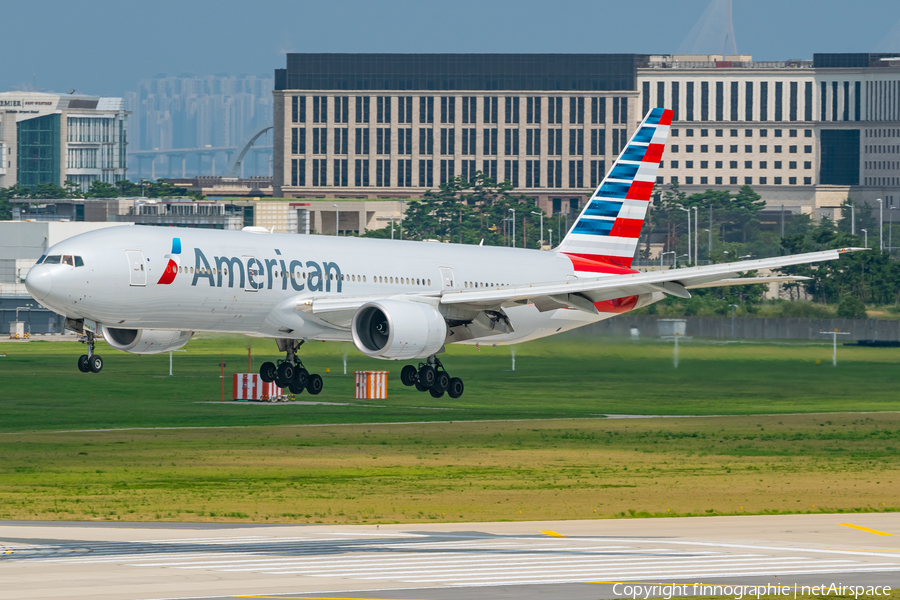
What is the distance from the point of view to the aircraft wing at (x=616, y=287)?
5997cm

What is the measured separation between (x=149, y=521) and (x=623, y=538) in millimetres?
20710

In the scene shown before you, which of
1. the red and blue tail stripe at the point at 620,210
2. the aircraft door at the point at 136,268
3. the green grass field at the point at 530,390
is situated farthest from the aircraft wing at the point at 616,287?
the green grass field at the point at 530,390

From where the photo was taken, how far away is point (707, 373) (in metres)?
116

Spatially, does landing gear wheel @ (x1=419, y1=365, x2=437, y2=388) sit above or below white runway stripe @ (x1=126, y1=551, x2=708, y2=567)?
above

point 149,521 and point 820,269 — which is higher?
point 820,269

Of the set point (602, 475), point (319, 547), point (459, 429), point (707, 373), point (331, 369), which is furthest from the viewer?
point (331, 369)

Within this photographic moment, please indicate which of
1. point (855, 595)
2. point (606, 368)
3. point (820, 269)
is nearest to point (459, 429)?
point (606, 368)

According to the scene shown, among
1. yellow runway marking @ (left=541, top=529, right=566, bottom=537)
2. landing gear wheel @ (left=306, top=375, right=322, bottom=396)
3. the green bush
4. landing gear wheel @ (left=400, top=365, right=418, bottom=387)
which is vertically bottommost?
yellow runway marking @ (left=541, top=529, right=566, bottom=537)

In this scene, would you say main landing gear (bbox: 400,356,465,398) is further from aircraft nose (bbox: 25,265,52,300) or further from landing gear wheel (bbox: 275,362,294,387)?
aircraft nose (bbox: 25,265,52,300)

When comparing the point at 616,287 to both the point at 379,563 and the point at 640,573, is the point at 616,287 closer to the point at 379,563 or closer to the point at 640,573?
the point at 640,573

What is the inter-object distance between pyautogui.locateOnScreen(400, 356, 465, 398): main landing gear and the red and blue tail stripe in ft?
38.6

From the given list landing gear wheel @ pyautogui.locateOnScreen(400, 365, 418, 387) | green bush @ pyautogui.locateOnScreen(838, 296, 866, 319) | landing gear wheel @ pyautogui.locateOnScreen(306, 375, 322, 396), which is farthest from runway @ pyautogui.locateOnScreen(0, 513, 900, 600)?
green bush @ pyautogui.locateOnScreen(838, 296, 866, 319)

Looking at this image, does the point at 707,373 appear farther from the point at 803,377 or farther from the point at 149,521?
the point at 149,521

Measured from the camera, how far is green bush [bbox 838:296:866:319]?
153 m
